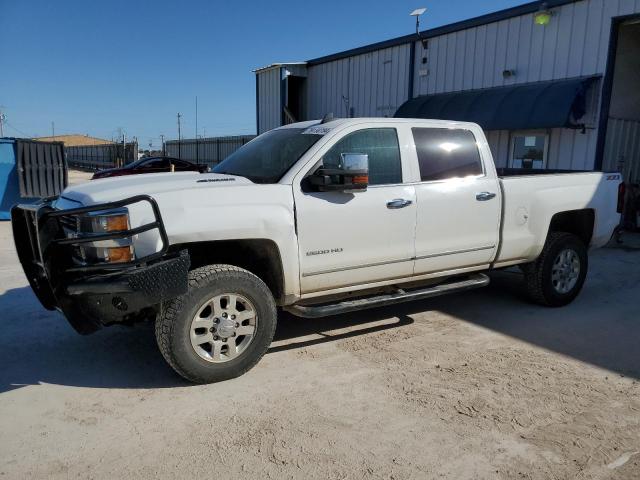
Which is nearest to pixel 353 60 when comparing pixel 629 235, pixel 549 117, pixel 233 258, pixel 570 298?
pixel 549 117

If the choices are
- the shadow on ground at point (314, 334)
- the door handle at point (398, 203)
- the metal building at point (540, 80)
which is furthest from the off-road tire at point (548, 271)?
the metal building at point (540, 80)

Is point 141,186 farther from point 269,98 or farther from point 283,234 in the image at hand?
point 269,98

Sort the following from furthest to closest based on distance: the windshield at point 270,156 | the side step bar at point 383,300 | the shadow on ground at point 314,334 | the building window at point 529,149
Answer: the building window at point 529,149 → the windshield at point 270,156 → the side step bar at point 383,300 → the shadow on ground at point 314,334

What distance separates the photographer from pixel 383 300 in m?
4.45

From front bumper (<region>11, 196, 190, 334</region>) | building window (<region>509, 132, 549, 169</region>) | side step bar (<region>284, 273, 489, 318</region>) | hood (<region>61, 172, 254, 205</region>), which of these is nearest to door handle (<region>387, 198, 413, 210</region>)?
side step bar (<region>284, 273, 489, 318</region>)

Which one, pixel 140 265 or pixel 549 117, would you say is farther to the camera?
pixel 549 117

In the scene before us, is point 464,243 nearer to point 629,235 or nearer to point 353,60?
point 629,235

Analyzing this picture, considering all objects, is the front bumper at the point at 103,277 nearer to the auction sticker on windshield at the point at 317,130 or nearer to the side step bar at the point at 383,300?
the side step bar at the point at 383,300

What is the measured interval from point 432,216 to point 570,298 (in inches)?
95.4

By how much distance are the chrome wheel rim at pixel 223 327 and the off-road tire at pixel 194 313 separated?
0.12 ft

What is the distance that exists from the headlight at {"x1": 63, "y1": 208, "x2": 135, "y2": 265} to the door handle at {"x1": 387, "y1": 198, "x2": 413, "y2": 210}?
2.10m

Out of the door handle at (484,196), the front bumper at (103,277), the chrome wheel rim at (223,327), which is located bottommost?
the chrome wheel rim at (223,327)

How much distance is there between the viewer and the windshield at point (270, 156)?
14.2 ft

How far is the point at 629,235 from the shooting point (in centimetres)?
1141
